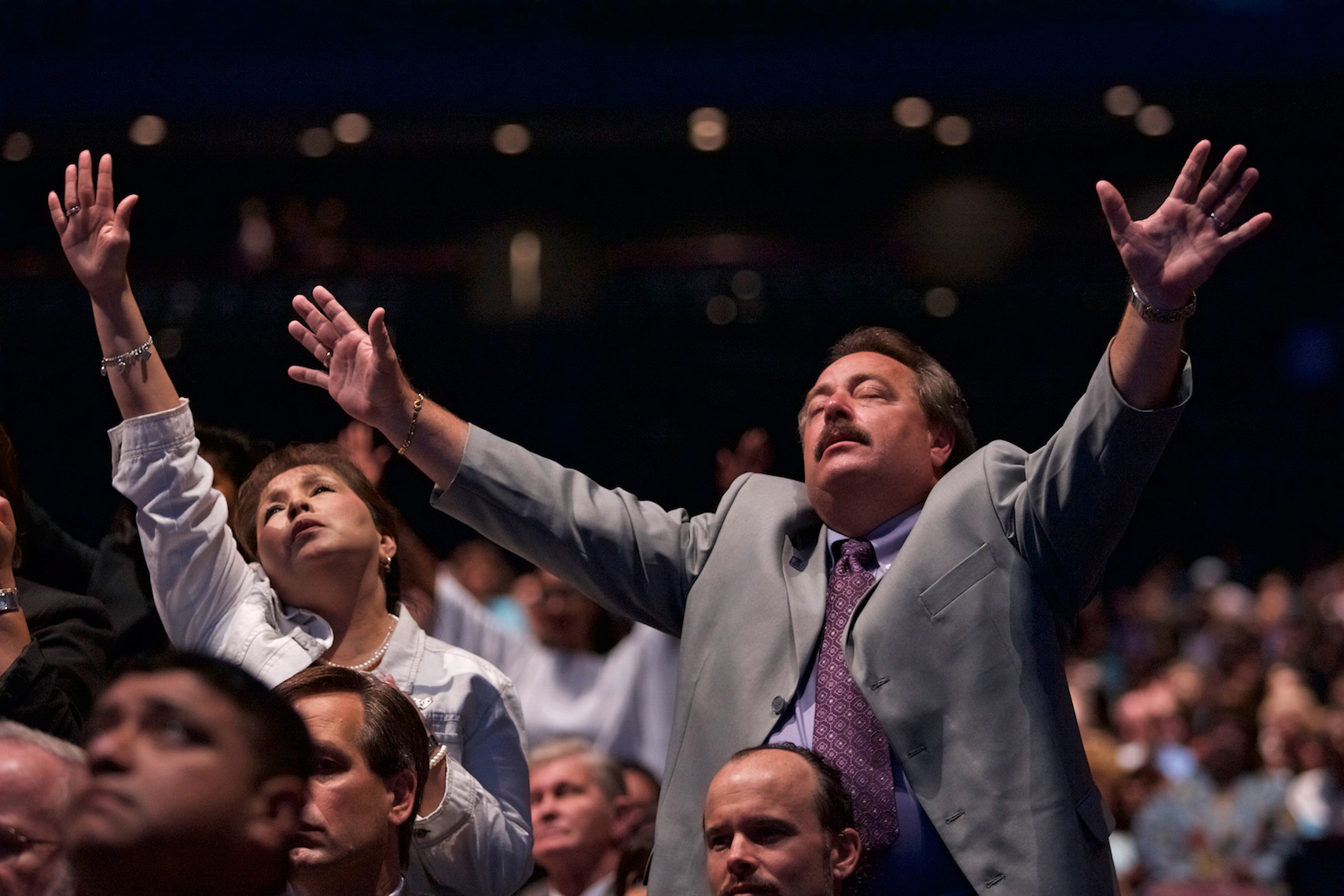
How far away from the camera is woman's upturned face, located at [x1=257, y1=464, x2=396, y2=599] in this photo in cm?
228

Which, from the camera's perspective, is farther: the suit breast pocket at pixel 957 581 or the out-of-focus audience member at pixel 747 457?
the out-of-focus audience member at pixel 747 457

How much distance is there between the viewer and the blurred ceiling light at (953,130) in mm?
8891

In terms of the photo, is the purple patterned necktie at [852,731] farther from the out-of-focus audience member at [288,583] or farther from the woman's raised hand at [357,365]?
the woman's raised hand at [357,365]

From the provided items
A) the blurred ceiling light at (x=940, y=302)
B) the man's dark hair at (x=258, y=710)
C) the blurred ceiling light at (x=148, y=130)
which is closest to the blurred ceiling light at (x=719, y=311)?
the blurred ceiling light at (x=940, y=302)

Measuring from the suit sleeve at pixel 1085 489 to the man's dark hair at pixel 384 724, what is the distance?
32.5 inches

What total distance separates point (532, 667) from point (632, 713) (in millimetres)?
302

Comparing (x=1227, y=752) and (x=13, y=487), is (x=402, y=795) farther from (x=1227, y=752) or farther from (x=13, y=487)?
Result: (x=1227, y=752)

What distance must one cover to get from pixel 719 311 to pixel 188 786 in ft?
27.8

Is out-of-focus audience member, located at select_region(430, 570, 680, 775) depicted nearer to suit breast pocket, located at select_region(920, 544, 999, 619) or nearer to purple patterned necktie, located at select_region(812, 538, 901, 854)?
purple patterned necktie, located at select_region(812, 538, 901, 854)

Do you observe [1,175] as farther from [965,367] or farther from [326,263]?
[965,367]

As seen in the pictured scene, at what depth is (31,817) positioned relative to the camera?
1.57 meters

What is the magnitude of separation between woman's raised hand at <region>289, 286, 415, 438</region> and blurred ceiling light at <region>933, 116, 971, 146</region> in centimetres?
713

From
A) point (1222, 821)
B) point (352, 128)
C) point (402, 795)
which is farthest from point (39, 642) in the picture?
point (352, 128)

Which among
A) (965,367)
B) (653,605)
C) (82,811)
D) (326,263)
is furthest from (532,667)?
(965,367)
